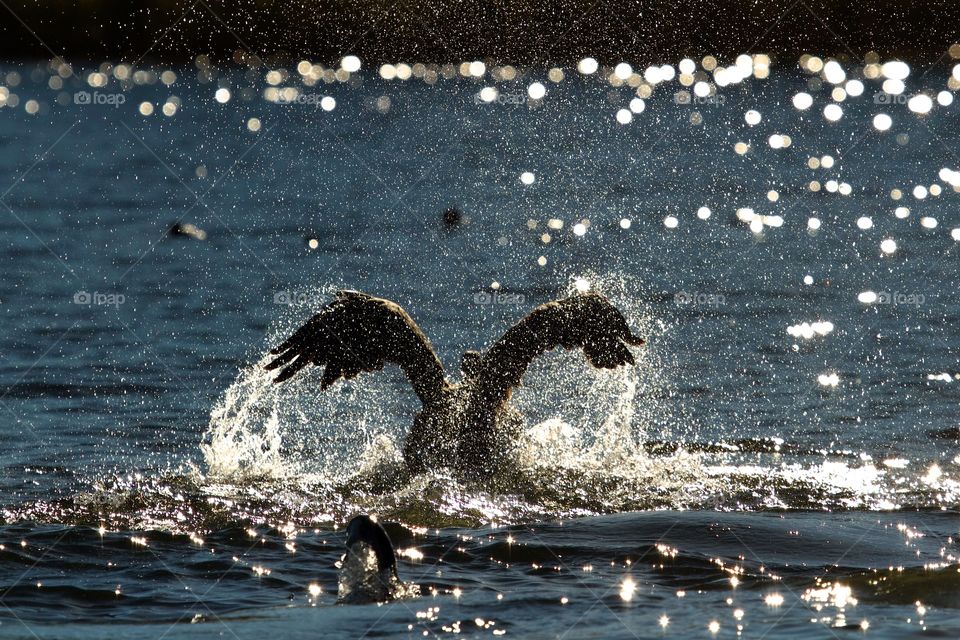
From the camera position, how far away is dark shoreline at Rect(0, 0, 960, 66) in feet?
135

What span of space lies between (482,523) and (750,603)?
2.12 meters

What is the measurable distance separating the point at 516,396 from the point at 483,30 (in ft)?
132

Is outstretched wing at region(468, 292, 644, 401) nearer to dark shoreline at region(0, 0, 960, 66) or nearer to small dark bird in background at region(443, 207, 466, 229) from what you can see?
small dark bird in background at region(443, 207, 466, 229)

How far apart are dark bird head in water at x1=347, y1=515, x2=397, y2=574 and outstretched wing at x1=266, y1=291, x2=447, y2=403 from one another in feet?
9.14

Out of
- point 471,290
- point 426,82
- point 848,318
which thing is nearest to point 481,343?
point 471,290

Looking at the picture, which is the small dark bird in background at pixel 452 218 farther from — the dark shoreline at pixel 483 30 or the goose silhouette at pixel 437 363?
the dark shoreline at pixel 483 30

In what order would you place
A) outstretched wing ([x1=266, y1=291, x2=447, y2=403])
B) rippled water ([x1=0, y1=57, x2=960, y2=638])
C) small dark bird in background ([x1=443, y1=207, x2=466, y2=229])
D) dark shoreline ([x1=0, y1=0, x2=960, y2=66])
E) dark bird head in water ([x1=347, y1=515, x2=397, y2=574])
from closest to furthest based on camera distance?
dark bird head in water ([x1=347, y1=515, x2=397, y2=574])
rippled water ([x1=0, y1=57, x2=960, y2=638])
outstretched wing ([x1=266, y1=291, x2=447, y2=403])
small dark bird in background ([x1=443, y1=207, x2=466, y2=229])
dark shoreline ([x1=0, y1=0, x2=960, y2=66])

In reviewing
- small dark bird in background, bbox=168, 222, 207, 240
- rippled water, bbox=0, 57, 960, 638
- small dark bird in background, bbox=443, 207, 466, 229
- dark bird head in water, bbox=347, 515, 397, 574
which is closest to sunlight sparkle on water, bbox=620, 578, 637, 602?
rippled water, bbox=0, 57, 960, 638

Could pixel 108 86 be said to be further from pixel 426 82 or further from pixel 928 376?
pixel 928 376

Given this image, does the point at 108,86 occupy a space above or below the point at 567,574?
above

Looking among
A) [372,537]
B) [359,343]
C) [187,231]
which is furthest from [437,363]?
[187,231]

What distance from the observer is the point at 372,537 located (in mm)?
6926

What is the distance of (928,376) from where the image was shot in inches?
511

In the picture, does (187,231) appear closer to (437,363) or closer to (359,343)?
(359,343)
